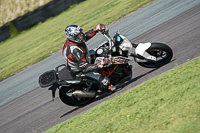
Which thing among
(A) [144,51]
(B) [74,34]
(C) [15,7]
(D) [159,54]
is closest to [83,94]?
(B) [74,34]

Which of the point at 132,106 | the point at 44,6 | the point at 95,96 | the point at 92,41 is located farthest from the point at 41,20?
the point at 132,106

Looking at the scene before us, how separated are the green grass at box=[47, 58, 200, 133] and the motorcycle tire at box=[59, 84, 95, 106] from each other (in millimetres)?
783

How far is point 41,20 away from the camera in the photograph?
24.5 metres

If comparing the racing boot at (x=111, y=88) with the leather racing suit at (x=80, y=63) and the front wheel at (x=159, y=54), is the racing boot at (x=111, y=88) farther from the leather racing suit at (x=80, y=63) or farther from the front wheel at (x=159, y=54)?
the front wheel at (x=159, y=54)

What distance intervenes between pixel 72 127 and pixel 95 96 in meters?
1.32

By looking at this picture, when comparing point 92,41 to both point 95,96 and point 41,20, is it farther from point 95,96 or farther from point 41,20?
point 41,20

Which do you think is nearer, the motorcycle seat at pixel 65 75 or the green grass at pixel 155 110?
the green grass at pixel 155 110

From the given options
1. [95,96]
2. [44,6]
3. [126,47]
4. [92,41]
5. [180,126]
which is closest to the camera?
[180,126]

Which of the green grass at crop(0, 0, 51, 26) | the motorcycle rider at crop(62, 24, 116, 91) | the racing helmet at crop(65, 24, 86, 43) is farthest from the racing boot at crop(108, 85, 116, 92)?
the green grass at crop(0, 0, 51, 26)

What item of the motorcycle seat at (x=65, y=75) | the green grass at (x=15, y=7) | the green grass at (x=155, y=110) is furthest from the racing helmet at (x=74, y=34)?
the green grass at (x=15, y=7)

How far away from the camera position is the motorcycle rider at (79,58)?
19.1 feet

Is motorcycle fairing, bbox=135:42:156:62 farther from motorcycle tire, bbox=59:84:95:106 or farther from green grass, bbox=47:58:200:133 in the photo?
motorcycle tire, bbox=59:84:95:106

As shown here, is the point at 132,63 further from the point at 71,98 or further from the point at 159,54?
the point at 71,98

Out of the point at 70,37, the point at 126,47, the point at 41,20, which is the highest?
the point at 70,37
